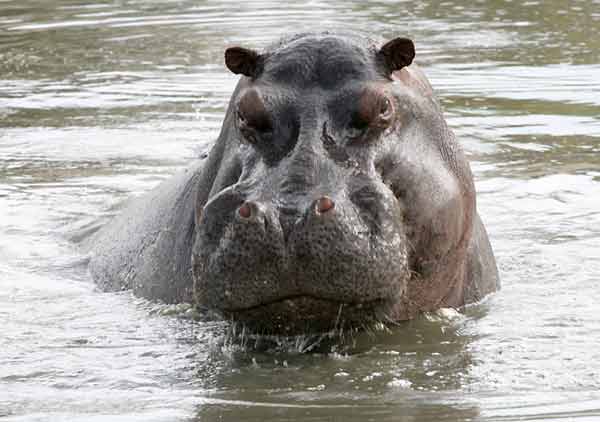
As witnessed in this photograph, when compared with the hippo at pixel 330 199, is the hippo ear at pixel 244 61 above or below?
above

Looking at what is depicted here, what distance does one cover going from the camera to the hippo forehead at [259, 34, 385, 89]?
5.66 m

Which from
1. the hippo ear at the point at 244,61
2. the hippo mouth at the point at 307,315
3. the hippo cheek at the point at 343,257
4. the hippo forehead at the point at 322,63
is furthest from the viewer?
the hippo ear at the point at 244,61

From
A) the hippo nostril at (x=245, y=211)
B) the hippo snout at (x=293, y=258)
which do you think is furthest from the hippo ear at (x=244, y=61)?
the hippo nostril at (x=245, y=211)

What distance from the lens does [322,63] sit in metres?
5.70

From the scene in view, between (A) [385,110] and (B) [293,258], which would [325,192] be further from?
(A) [385,110]

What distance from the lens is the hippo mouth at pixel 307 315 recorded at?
5.22 meters

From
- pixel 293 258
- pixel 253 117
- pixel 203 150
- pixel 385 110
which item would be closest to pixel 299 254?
pixel 293 258

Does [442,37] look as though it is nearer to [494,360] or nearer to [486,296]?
[486,296]

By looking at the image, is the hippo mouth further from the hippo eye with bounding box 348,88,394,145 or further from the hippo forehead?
the hippo forehead

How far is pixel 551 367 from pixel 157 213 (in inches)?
97.8

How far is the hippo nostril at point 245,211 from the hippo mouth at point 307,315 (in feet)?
1.07

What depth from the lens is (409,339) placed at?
6.04 meters

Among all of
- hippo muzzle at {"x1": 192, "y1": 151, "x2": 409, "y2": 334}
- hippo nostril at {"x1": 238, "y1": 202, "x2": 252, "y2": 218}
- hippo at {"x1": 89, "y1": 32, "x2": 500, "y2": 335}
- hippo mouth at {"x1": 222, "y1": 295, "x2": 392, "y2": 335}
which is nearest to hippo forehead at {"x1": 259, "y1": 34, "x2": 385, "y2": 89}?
hippo at {"x1": 89, "y1": 32, "x2": 500, "y2": 335}

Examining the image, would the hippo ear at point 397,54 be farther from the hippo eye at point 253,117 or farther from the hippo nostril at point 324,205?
the hippo nostril at point 324,205
